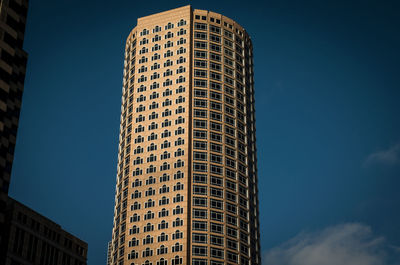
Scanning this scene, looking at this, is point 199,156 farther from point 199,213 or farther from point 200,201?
point 199,213

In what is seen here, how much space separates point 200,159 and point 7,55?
92659 millimetres

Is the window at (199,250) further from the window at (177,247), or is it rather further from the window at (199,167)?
the window at (199,167)

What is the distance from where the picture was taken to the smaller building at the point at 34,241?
14950 cm

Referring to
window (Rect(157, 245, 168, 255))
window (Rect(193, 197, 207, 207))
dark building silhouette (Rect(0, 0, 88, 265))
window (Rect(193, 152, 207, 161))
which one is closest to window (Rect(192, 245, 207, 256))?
window (Rect(157, 245, 168, 255))

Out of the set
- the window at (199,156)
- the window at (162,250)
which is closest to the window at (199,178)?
the window at (199,156)

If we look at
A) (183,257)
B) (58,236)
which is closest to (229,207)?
(183,257)

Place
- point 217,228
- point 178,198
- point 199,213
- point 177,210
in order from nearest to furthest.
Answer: point 177,210, point 199,213, point 217,228, point 178,198

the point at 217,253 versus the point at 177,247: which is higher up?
the point at 177,247

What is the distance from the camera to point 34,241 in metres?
156

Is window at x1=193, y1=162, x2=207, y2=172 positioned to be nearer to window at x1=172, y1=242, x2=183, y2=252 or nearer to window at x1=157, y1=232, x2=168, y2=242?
window at x1=157, y1=232, x2=168, y2=242

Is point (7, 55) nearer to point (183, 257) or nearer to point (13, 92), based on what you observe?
point (13, 92)

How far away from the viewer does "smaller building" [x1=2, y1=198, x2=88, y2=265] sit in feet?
490

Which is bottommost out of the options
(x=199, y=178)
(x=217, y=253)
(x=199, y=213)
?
(x=217, y=253)

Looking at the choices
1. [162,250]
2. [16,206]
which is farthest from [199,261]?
[16,206]
